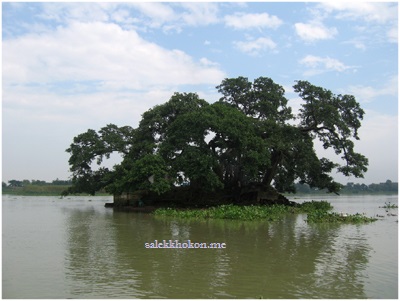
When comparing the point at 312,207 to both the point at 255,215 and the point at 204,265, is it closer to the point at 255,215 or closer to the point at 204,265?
the point at 255,215

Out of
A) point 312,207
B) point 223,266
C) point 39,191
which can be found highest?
point 223,266

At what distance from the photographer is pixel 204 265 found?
9703mm

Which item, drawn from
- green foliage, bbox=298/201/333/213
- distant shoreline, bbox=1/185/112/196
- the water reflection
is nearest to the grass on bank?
green foliage, bbox=298/201/333/213

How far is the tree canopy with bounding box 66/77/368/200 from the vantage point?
2683 centimetres

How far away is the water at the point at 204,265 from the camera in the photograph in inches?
298

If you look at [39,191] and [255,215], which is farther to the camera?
[39,191]

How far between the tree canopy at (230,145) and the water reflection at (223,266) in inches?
446

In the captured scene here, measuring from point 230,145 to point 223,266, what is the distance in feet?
64.3

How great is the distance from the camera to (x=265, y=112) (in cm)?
3322

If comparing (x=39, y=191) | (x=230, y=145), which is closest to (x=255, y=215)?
(x=230, y=145)

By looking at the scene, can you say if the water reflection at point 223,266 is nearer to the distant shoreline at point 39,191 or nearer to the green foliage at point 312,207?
the green foliage at point 312,207

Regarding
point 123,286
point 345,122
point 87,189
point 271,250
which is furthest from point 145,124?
point 123,286

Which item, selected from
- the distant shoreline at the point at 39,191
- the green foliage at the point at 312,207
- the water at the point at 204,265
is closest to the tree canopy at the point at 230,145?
the green foliage at the point at 312,207

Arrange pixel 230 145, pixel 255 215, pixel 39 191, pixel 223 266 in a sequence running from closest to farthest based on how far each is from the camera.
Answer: pixel 223 266
pixel 255 215
pixel 230 145
pixel 39 191
